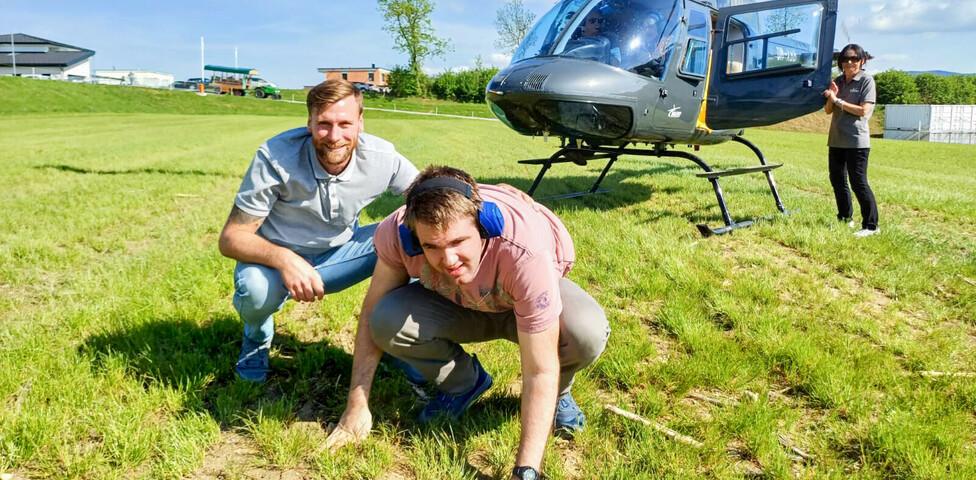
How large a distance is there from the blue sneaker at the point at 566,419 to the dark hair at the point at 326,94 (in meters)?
1.67

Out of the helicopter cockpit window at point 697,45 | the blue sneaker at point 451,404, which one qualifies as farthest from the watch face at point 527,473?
the helicopter cockpit window at point 697,45

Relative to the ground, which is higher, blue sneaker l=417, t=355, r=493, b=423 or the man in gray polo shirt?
the man in gray polo shirt

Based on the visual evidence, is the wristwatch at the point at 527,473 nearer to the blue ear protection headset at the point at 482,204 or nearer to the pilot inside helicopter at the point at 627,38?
the blue ear protection headset at the point at 482,204

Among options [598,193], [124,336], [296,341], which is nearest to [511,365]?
[296,341]

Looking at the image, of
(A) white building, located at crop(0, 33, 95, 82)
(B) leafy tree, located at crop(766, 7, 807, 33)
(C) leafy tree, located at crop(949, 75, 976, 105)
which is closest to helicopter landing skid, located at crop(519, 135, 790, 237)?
(B) leafy tree, located at crop(766, 7, 807, 33)

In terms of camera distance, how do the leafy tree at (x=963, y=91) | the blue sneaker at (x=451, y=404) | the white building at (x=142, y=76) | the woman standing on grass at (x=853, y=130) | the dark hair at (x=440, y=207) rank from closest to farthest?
1. the dark hair at (x=440, y=207)
2. the blue sneaker at (x=451, y=404)
3. the woman standing on grass at (x=853, y=130)
4. the leafy tree at (x=963, y=91)
5. the white building at (x=142, y=76)

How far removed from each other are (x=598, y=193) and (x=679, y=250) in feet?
10.2

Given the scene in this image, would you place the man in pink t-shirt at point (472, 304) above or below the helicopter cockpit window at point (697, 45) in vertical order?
below

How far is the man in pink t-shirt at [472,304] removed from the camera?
80.5 inches

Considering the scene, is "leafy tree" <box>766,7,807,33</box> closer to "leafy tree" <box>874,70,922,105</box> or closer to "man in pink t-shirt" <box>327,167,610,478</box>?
"man in pink t-shirt" <box>327,167,610,478</box>

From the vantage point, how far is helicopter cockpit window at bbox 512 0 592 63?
21.0 ft

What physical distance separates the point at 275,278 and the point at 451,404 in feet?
3.35

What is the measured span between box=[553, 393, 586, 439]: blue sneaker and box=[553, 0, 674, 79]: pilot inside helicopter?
4.32 m

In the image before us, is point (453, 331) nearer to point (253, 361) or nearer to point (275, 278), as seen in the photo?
point (275, 278)
